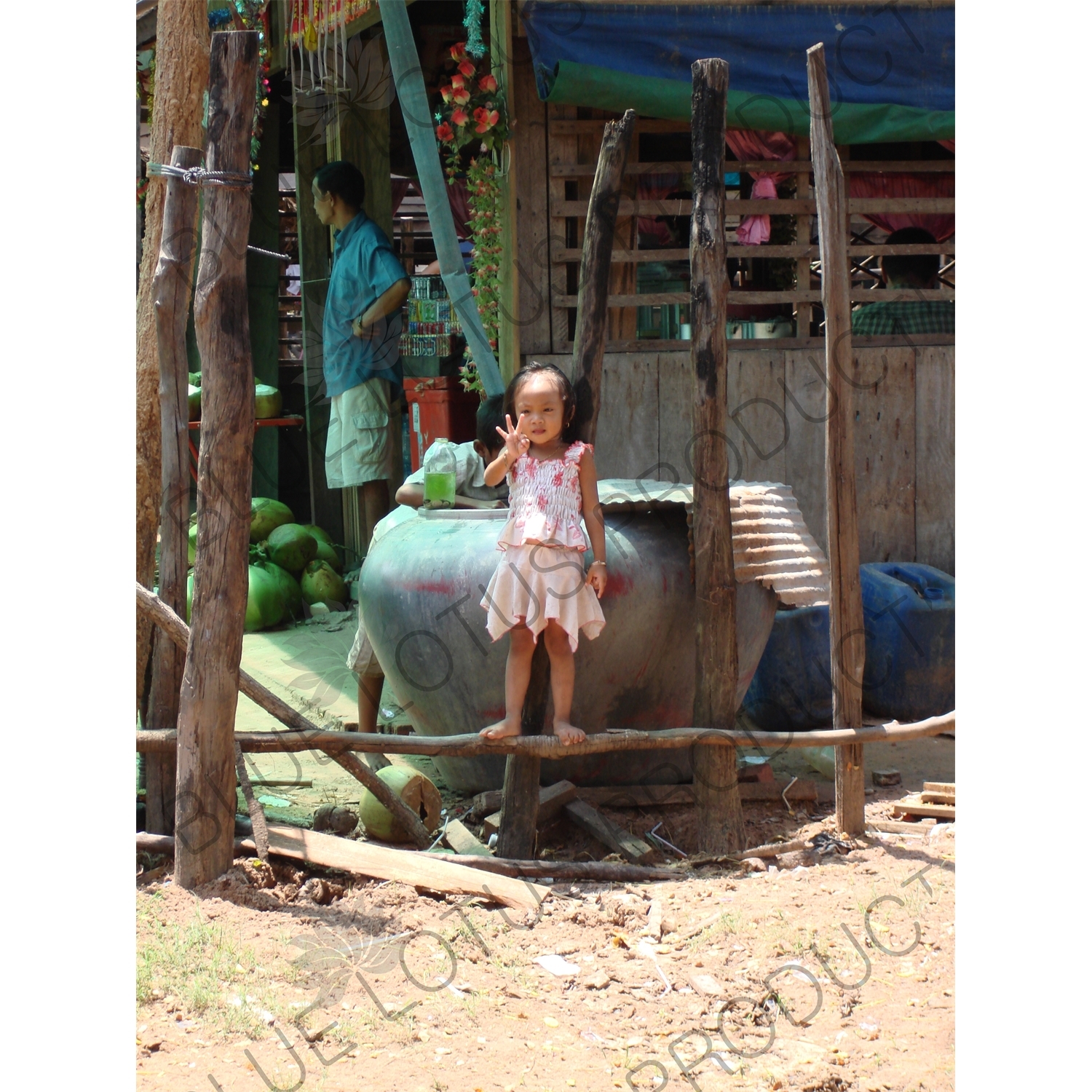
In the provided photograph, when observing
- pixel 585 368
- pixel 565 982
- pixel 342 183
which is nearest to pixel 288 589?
pixel 342 183

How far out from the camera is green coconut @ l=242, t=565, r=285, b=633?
703 cm

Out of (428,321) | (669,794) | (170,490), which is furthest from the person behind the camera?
(428,321)

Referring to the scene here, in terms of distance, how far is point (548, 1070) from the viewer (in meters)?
2.49

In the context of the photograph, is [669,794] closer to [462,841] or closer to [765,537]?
[462,841]

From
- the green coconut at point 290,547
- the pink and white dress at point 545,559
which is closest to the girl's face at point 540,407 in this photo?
the pink and white dress at point 545,559

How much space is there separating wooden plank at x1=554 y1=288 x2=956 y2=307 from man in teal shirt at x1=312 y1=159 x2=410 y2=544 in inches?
50.9

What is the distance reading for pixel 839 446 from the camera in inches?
149

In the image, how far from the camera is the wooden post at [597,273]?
3.89 m

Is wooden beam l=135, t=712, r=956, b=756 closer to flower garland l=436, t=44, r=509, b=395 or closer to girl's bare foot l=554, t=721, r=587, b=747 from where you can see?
girl's bare foot l=554, t=721, r=587, b=747

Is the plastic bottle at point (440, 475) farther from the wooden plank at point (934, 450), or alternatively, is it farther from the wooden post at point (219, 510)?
the wooden plank at point (934, 450)

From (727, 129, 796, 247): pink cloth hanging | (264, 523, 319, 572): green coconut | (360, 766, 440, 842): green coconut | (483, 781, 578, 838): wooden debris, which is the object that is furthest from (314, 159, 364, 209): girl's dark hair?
(483, 781, 578, 838): wooden debris

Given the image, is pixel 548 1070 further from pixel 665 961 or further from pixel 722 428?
pixel 722 428

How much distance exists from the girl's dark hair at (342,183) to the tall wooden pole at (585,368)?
2.89 meters

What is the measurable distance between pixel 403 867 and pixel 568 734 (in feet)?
2.04
